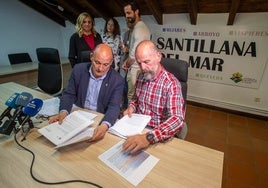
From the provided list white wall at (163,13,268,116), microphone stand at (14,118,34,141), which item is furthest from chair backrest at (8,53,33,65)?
microphone stand at (14,118,34,141)

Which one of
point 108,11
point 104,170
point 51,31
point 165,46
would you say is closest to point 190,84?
point 165,46

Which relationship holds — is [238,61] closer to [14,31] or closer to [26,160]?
[26,160]

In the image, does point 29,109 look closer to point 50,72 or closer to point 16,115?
point 16,115

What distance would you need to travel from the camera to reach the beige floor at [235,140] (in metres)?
1.73

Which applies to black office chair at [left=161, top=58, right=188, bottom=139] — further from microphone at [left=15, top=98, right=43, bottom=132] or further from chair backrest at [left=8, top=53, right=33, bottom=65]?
chair backrest at [left=8, top=53, right=33, bottom=65]

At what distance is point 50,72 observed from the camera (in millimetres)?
2307

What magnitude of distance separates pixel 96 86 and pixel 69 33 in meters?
3.44

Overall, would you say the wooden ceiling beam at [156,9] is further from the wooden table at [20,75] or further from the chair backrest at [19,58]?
the chair backrest at [19,58]

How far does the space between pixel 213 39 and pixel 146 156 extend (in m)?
2.48

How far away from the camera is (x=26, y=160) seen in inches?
33.2

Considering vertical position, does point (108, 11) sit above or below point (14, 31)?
above

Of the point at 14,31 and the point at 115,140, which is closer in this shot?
the point at 115,140

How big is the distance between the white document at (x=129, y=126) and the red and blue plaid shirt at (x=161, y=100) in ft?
0.29

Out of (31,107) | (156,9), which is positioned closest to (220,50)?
(156,9)
